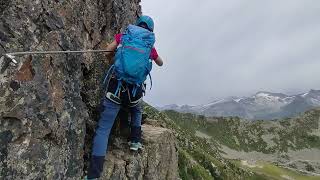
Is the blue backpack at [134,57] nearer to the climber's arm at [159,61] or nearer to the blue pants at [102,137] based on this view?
the blue pants at [102,137]

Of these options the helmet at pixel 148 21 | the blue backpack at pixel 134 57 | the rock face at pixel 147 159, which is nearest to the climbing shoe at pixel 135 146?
Answer: the rock face at pixel 147 159

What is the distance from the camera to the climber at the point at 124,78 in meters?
16.5

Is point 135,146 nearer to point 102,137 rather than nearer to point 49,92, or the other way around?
point 102,137

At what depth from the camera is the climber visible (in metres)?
16.5

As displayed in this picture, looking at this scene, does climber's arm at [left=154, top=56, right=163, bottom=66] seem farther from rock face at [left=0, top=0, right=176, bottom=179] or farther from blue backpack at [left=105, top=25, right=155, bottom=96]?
rock face at [left=0, top=0, right=176, bottom=179]

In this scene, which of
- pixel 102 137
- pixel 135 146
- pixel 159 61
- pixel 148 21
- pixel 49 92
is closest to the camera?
pixel 49 92

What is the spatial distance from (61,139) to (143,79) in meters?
Answer: 3.85

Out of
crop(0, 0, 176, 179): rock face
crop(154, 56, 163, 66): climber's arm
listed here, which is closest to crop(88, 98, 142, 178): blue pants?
crop(0, 0, 176, 179): rock face

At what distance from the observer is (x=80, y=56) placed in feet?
56.1

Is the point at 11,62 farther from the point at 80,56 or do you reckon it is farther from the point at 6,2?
the point at 80,56

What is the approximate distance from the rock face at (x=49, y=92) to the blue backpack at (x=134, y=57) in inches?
64.6

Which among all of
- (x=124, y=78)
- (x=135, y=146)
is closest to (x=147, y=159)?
(x=135, y=146)

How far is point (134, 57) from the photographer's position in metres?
16.6

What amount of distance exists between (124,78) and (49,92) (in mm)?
2929
